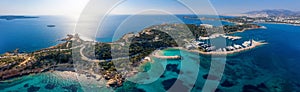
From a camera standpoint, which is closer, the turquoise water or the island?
the turquoise water

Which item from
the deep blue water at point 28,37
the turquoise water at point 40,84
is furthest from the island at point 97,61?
the deep blue water at point 28,37

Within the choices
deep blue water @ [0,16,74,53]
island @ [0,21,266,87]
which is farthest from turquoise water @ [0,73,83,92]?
deep blue water @ [0,16,74,53]

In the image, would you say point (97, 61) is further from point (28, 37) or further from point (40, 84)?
point (28, 37)

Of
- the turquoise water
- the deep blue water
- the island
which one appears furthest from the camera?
the deep blue water

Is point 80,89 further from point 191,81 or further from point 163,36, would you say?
point 163,36

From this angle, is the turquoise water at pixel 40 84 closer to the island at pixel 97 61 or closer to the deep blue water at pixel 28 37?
the island at pixel 97 61

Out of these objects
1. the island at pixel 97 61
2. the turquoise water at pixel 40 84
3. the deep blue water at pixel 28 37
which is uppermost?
the deep blue water at pixel 28 37

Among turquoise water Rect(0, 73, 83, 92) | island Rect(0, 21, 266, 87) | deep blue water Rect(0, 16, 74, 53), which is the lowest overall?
turquoise water Rect(0, 73, 83, 92)

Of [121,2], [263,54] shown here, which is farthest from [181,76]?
[263,54]

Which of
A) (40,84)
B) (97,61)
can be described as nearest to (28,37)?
(97,61)

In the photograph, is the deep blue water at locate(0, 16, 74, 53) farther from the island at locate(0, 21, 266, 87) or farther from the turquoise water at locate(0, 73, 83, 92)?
the turquoise water at locate(0, 73, 83, 92)

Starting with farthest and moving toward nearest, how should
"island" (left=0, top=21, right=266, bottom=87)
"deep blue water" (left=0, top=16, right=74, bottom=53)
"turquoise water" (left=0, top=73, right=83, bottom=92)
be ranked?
1. "deep blue water" (left=0, top=16, right=74, bottom=53)
2. "island" (left=0, top=21, right=266, bottom=87)
3. "turquoise water" (left=0, top=73, right=83, bottom=92)
